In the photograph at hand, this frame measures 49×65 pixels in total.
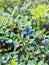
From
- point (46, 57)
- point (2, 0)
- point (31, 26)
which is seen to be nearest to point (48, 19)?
point (31, 26)

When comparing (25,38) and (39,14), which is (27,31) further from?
(39,14)

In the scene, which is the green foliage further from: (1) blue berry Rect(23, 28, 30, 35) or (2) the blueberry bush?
(1) blue berry Rect(23, 28, 30, 35)

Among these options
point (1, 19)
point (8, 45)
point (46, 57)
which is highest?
point (1, 19)

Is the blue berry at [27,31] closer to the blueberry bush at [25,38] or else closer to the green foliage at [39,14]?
the blueberry bush at [25,38]

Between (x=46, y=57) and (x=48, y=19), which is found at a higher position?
(x=48, y=19)

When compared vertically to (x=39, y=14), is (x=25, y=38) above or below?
below

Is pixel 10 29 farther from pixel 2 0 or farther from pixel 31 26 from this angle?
pixel 2 0

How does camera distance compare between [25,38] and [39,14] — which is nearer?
[25,38]

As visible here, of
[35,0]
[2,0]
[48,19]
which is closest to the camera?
[48,19]

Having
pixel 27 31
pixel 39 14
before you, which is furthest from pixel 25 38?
pixel 39 14
